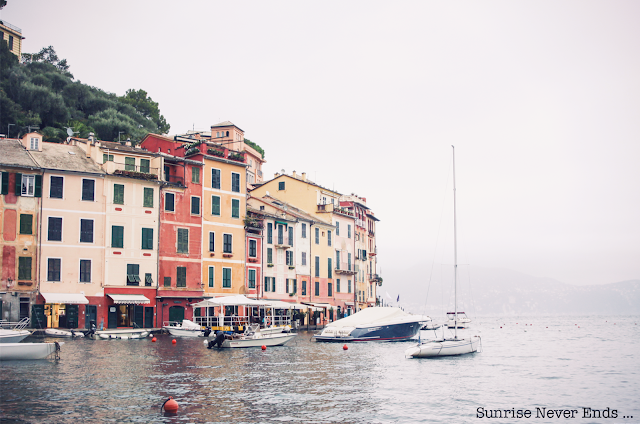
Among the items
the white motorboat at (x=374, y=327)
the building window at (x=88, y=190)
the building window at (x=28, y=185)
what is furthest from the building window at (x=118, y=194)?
the white motorboat at (x=374, y=327)

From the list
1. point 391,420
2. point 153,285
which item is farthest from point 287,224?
point 391,420

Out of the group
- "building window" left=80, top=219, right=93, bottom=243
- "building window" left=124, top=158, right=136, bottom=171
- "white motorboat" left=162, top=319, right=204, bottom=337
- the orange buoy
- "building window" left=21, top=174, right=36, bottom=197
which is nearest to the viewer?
the orange buoy

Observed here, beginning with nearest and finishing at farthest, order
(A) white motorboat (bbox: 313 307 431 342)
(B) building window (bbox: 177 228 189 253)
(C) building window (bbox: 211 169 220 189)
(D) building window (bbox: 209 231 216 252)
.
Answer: (A) white motorboat (bbox: 313 307 431 342)
(B) building window (bbox: 177 228 189 253)
(D) building window (bbox: 209 231 216 252)
(C) building window (bbox: 211 169 220 189)

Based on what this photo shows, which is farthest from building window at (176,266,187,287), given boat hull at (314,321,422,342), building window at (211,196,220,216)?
boat hull at (314,321,422,342)

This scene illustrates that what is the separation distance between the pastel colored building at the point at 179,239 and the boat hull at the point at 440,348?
85.7ft

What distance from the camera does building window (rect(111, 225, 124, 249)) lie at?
5272 cm

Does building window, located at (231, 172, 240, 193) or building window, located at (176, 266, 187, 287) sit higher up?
building window, located at (231, 172, 240, 193)

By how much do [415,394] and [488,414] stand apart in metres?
4.04

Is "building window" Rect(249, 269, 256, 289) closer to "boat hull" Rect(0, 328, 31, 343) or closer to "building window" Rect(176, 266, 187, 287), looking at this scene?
"building window" Rect(176, 266, 187, 287)

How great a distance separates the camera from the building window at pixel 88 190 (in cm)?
5144

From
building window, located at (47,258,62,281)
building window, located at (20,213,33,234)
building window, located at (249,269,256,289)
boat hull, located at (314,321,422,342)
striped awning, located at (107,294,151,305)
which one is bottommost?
boat hull, located at (314,321,422,342)

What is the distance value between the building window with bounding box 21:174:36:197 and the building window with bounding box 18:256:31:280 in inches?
195

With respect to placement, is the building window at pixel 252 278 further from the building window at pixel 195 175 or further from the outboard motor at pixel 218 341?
the outboard motor at pixel 218 341

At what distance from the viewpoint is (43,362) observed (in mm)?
29062
